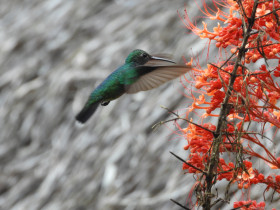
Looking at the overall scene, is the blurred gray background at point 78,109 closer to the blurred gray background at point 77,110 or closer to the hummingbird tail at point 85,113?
the blurred gray background at point 77,110

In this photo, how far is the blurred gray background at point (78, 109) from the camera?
2766 mm

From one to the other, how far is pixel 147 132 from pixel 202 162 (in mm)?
1638

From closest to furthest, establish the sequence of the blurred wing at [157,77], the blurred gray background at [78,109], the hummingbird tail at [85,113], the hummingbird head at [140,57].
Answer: the blurred wing at [157,77]
the hummingbird head at [140,57]
the hummingbird tail at [85,113]
the blurred gray background at [78,109]

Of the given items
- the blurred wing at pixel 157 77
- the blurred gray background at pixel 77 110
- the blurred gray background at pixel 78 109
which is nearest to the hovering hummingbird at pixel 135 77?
the blurred wing at pixel 157 77

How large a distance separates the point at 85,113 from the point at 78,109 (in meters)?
1.47

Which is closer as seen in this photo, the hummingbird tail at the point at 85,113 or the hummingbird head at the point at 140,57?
the hummingbird head at the point at 140,57

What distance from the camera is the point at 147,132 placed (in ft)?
9.43

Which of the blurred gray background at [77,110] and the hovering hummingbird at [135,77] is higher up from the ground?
the blurred gray background at [77,110]

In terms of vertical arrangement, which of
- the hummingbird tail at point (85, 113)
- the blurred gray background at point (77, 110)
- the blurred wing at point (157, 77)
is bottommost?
the blurred wing at point (157, 77)

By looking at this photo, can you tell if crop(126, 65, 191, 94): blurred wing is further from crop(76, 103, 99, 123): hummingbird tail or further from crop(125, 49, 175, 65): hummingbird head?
crop(76, 103, 99, 123): hummingbird tail

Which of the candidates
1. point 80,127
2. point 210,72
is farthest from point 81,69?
point 210,72

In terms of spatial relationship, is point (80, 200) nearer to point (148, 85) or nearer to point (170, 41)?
point (170, 41)

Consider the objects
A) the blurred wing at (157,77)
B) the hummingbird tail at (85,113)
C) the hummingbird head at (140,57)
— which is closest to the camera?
the blurred wing at (157,77)

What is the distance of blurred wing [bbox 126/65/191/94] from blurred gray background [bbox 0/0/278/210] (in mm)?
839
